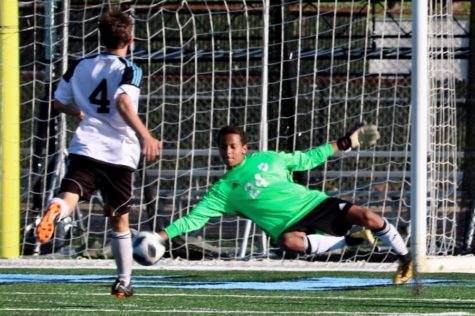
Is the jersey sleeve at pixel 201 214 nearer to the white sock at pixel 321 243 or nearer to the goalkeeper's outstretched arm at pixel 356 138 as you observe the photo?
the white sock at pixel 321 243

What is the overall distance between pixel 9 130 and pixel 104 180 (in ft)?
13.2

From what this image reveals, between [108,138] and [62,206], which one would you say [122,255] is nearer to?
[62,206]

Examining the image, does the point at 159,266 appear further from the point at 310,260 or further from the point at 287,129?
the point at 287,129

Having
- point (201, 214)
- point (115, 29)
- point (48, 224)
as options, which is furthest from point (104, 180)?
point (201, 214)

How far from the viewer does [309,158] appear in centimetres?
871

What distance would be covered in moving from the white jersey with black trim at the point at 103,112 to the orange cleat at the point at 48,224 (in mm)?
465

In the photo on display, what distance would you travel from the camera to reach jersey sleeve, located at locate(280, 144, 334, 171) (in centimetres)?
866

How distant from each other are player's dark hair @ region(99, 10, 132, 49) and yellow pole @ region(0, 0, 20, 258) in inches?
154

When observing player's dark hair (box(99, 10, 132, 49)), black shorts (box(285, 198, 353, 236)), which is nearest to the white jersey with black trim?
player's dark hair (box(99, 10, 132, 49))

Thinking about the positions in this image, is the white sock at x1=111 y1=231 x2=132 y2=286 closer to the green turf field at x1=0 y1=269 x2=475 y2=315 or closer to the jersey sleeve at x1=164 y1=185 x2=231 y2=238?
the green turf field at x1=0 y1=269 x2=475 y2=315

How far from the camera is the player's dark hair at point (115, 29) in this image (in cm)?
757

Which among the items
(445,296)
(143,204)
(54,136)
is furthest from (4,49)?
(445,296)

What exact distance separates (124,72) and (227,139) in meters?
1.39

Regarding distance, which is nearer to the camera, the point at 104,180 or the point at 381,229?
the point at 104,180
